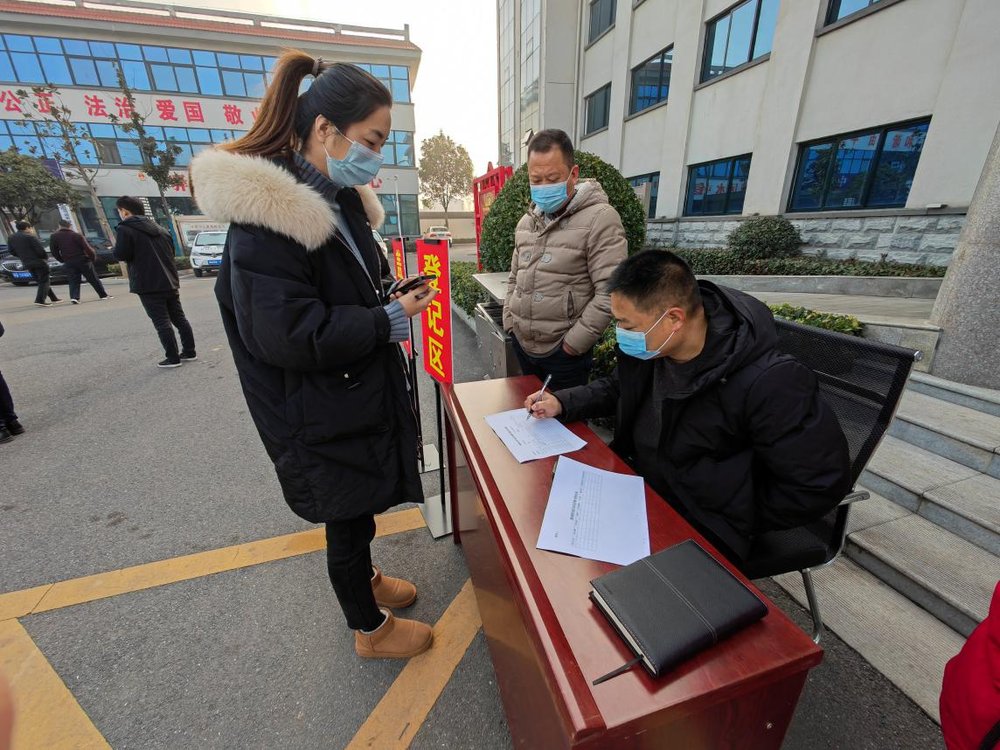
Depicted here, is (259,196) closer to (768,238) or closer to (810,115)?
(768,238)

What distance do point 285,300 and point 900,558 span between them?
8.39 ft

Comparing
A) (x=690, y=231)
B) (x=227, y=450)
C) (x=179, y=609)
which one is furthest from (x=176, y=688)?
(x=690, y=231)

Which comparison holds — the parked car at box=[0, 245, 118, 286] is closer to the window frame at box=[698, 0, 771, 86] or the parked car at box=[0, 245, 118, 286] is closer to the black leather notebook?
the window frame at box=[698, 0, 771, 86]

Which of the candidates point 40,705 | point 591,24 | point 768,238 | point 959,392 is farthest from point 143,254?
point 591,24

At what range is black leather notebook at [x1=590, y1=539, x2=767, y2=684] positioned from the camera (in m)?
0.77

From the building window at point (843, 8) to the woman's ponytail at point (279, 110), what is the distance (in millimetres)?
8429

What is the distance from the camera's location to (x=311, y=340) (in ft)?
3.81

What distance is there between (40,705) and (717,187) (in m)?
10.8

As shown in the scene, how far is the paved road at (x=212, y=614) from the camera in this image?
148 centimetres

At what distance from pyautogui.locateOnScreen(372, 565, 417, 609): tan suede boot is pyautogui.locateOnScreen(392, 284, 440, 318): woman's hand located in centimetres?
123

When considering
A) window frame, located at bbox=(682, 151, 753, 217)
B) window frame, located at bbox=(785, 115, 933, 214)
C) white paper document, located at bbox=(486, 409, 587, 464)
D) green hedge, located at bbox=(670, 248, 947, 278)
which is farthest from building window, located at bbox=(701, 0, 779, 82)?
white paper document, located at bbox=(486, 409, 587, 464)

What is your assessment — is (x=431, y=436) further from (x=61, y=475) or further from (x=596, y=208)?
(x=61, y=475)

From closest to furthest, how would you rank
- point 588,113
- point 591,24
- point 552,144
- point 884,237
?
point 552,144 → point 884,237 → point 591,24 → point 588,113

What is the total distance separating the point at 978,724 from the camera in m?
0.88
